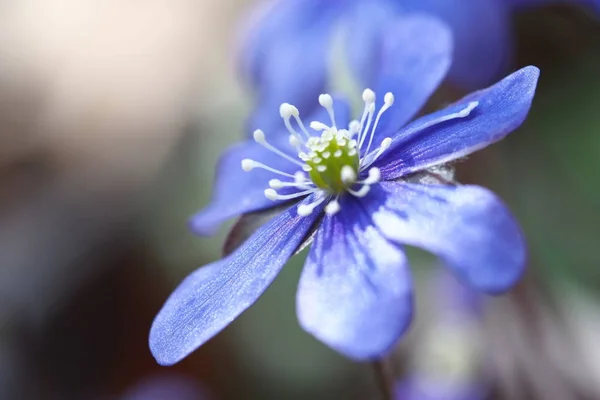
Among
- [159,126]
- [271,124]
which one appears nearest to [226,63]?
[159,126]

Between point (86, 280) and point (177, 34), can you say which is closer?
point (86, 280)

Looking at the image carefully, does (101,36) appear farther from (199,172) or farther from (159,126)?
(199,172)

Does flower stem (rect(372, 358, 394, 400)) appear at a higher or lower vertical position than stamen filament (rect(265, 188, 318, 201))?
lower

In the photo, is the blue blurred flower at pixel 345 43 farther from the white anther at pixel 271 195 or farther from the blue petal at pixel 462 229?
the blue petal at pixel 462 229

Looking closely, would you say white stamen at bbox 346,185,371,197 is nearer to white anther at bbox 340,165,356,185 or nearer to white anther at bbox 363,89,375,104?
white anther at bbox 340,165,356,185

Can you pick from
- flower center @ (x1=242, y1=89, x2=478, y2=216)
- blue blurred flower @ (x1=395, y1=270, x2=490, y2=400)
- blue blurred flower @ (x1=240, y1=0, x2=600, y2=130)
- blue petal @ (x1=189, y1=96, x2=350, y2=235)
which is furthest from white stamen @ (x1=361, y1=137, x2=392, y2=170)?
blue blurred flower @ (x1=395, y1=270, x2=490, y2=400)

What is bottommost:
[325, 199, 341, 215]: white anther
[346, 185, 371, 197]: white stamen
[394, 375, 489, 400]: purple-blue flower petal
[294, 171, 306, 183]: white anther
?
[394, 375, 489, 400]: purple-blue flower petal

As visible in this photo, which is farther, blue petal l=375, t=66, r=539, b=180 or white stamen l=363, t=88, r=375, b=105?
white stamen l=363, t=88, r=375, b=105

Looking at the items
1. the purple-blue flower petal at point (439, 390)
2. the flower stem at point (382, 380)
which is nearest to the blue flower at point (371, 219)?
the flower stem at point (382, 380)
